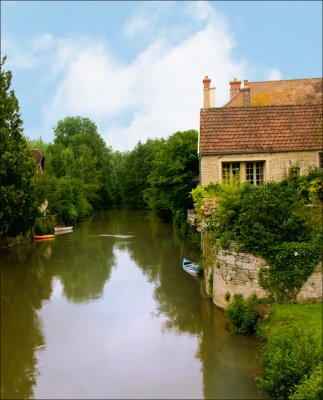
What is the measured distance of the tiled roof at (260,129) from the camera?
20562 mm

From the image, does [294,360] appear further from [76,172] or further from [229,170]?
[76,172]

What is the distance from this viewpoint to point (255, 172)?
20781mm

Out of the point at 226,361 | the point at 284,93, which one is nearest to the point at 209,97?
the point at 284,93

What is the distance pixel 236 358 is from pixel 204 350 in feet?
3.99

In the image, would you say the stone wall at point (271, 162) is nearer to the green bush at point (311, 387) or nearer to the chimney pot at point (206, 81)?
the chimney pot at point (206, 81)

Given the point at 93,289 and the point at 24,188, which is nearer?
the point at 93,289

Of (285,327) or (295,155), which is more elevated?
(295,155)

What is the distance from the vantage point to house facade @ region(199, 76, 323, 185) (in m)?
20.4

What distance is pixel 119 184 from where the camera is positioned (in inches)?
3457

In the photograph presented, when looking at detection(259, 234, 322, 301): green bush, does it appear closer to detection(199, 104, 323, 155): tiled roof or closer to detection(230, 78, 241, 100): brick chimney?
detection(199, 104, 323, 155): tiled roof

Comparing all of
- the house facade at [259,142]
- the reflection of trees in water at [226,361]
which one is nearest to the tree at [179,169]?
the house facade at [259,142]

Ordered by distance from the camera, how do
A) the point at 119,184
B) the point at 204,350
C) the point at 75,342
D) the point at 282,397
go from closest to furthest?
the point at 282,397, the point at 204,350, the point at 75,342, the point at 119,184

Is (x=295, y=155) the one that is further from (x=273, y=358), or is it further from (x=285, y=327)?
(x=273, y=358)

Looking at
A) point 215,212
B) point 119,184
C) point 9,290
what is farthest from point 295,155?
point 119,184
